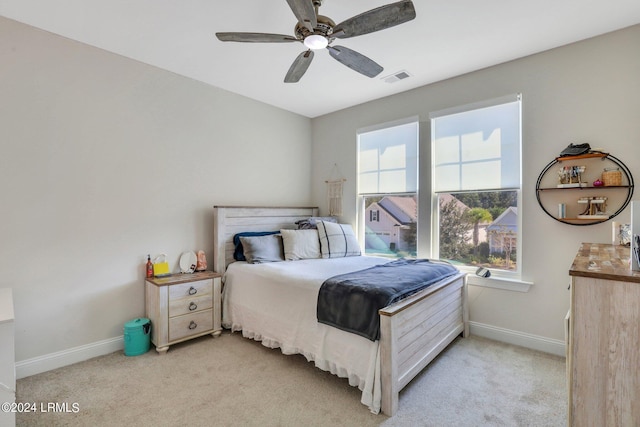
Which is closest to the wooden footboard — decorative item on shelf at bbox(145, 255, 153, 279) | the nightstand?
the nightstand

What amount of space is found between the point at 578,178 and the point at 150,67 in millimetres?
3960

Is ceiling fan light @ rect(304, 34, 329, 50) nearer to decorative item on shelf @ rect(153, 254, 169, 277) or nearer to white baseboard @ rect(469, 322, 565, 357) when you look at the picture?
decorative item on shelf @ rect(153, 254, 169, 277)

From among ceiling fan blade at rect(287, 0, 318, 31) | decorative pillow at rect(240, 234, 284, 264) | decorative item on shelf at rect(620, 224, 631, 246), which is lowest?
decorative pillow at rect(240, 234, 284, 264)

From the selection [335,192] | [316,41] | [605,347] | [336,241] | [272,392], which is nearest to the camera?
[605,347]

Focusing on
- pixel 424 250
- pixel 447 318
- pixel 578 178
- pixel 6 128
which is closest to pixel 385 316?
pixel 447 318

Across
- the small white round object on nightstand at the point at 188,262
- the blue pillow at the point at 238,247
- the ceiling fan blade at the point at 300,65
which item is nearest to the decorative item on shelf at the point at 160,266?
the small white round object on nightstand at the point at 188,262

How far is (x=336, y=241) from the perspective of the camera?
Answer: 140 inches

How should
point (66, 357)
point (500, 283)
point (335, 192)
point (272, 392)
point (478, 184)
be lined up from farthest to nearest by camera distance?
point (335, 192) < point (478, 184) < point (500, 283) < point (66, 357) < point (272, 392)

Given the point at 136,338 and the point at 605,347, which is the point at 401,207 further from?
the point at 136,338

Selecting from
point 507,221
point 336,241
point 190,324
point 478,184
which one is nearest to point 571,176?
point 507,221

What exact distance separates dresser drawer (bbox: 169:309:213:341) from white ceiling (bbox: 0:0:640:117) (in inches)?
94.9

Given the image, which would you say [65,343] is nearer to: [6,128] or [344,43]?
[6,128]

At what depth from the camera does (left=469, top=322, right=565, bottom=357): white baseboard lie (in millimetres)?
2592

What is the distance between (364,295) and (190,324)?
1803mm
